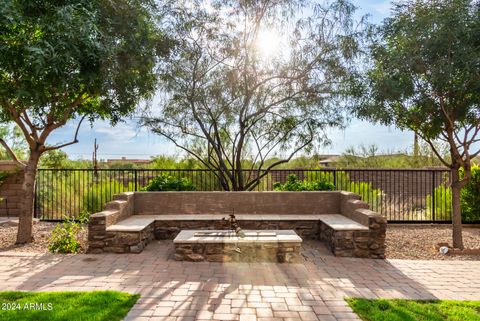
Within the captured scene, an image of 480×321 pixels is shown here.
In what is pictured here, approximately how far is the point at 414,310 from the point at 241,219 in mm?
3442

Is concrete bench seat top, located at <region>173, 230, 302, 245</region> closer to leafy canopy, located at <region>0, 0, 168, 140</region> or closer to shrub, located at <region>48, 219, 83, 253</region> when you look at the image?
shrub, located at <region>48, 219, 83, 253</region>

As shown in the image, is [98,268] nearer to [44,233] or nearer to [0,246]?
[0,246]

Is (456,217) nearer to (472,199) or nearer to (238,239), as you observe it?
(472,199)

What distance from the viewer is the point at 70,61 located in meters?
4.73

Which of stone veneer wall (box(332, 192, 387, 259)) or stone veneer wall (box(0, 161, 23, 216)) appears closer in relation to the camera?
stone veneer wall (box(332, 192, 387, 259))

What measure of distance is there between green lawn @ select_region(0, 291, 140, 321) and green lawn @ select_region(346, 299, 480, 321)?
2.32 meters

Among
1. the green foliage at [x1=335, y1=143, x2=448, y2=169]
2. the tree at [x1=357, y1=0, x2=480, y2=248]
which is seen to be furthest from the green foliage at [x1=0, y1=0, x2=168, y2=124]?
the green foliage at [x1=335, y1=143, x2=448, y2=169]

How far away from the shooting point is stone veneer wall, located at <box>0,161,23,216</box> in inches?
324

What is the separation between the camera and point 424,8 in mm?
5547

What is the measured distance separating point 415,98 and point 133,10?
538 centimetres

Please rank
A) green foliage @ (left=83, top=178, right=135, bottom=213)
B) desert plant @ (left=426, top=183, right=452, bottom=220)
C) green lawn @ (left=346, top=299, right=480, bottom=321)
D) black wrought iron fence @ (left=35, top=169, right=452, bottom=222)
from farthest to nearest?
green foliage @ (left=83, top=178, right=135, bottom=213) < black wrought iron fence @ (left=35, top=169, right=452, bottom=222) < desert plant @ (left=426, top=183, right=452, bottom=220) < green lawn @ (left=346, top=299, right=480, bottom=321)

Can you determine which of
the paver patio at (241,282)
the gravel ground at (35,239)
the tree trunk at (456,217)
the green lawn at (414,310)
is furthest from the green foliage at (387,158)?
the gravel ground at (35,239)

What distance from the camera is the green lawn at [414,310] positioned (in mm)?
2973

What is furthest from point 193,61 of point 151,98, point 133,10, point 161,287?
point 161,287
